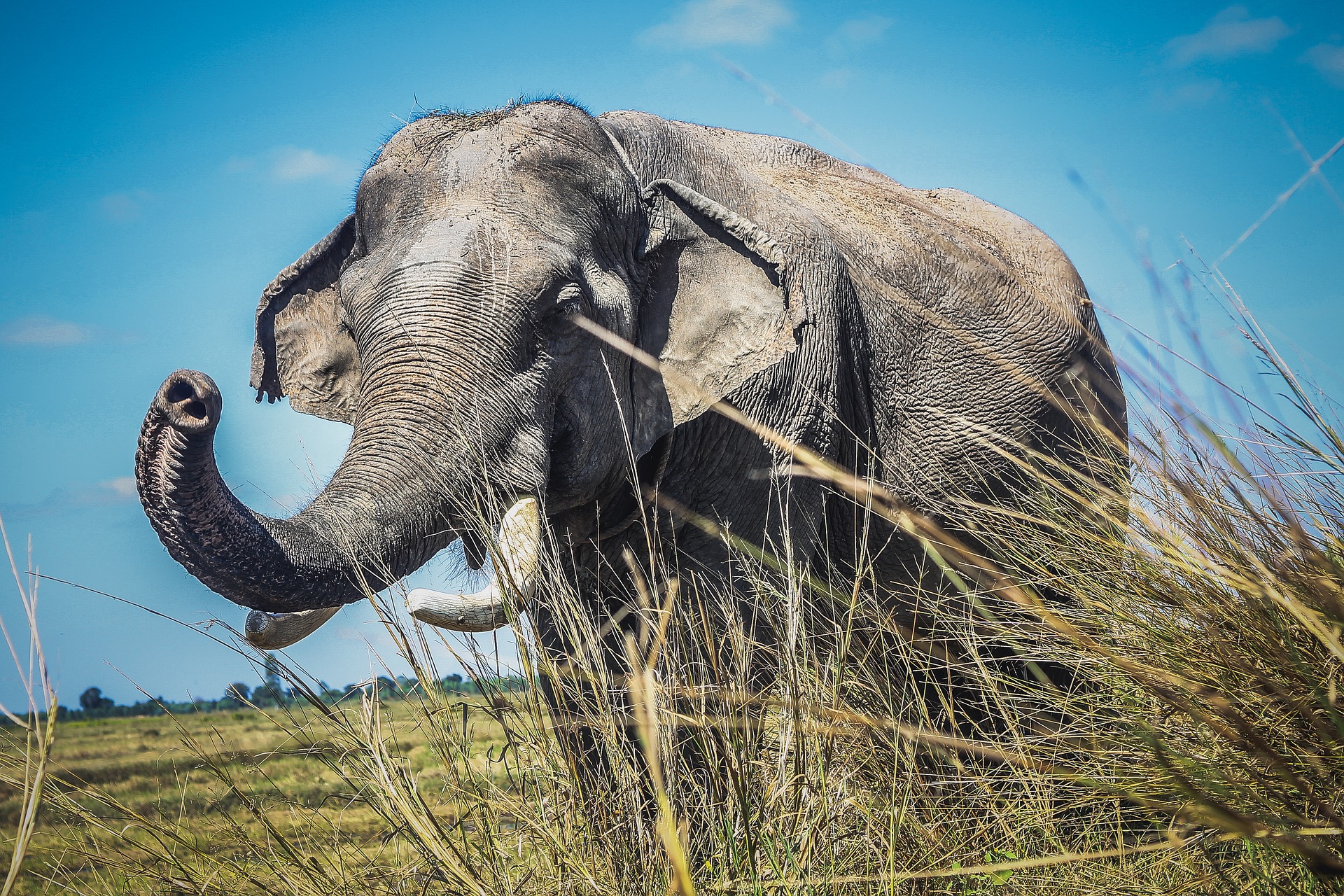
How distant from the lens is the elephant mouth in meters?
3.23

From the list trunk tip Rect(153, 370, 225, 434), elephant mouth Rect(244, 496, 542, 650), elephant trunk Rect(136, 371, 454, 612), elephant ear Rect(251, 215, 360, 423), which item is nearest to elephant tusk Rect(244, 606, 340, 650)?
elephant mouth Rect(244, 496, 542, 650)

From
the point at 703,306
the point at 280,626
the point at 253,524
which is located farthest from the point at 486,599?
the point at 703,306

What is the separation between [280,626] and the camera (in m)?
3.67

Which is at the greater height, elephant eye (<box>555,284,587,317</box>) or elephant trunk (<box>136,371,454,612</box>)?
elephant eye (<box>555,284,587,317</box>)

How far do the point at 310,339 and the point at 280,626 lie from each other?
1.59 m

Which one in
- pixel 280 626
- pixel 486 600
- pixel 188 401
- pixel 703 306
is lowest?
pixel 486 600

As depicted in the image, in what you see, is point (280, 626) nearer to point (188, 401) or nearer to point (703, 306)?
point (188, 401)

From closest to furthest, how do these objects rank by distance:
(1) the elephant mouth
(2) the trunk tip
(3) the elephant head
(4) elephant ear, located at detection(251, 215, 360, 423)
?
1. (2) the trunk tip
2. (3) the elephant head
3. (1) the elephant mouth
4. (4) elephant ear, located at detection(251, 215, 360, 423)

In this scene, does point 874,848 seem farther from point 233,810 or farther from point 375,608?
point 233,810

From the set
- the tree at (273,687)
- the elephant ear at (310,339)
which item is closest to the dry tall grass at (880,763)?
the tree at (273,687)

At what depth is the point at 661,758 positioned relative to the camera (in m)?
2.77

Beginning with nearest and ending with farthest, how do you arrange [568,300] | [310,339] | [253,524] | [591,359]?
[253,524]
[568,300]
[591,359]
[310,339]

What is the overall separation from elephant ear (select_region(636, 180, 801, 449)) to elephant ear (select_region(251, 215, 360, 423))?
4.55ft

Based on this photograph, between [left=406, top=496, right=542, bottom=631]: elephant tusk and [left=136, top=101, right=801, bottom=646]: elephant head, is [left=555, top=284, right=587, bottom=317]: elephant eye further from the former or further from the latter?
[left=406, top=496, right=542, bottom=631]: elephant tusk
